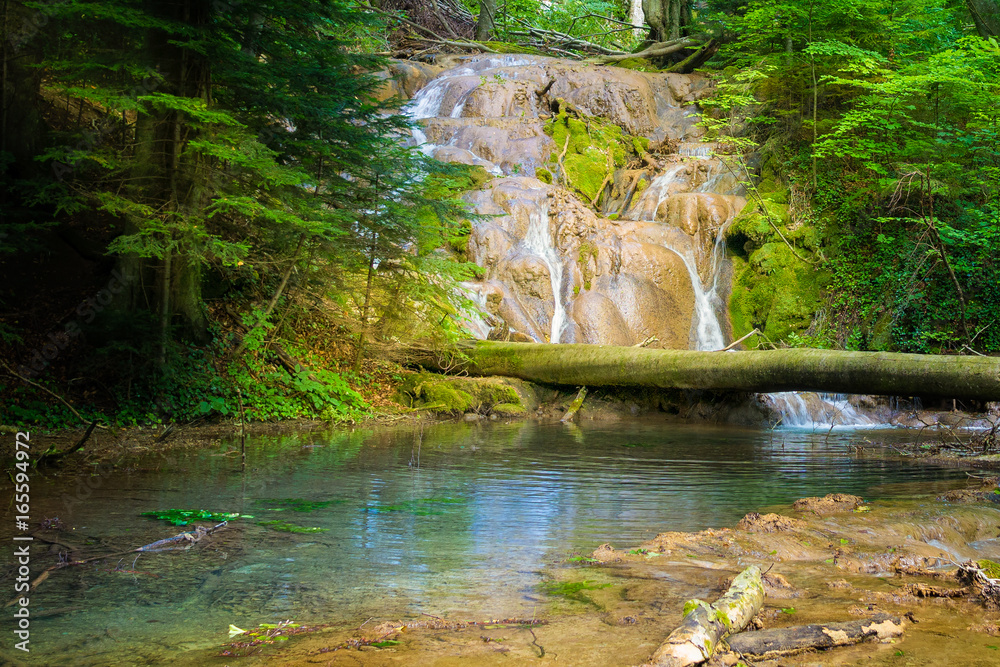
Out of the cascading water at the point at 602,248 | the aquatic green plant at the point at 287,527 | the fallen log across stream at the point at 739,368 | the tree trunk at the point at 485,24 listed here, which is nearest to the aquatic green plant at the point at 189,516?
the aquatic green plant at the point at 287,527

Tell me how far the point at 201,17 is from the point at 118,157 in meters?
1.84

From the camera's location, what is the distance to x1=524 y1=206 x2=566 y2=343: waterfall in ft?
47.3

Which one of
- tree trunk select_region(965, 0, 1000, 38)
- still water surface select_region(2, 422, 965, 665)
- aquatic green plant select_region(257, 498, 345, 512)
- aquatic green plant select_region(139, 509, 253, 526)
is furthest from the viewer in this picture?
tree trunk select_region(965, 0, 1000, 38)

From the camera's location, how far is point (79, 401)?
7895mm

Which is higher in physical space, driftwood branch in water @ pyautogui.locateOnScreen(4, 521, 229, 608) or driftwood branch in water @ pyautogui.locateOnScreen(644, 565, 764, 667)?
driftwood branch in water @ pyautogui.locateOnScreen(644, 565, 764, 667)

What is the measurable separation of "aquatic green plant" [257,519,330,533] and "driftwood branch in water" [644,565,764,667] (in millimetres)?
2543

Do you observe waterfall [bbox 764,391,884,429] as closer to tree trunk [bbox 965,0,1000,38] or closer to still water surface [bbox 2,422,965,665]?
still water surface [bbox 2,422,965,665]

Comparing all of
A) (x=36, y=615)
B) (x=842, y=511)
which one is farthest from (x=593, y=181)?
(x=36, y=615)

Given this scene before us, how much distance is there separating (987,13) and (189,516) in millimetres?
15455

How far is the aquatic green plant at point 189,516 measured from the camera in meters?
4.54

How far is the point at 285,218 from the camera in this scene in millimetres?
6867

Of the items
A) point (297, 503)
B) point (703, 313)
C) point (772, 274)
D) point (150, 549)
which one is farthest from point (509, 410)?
point (150, 549)
